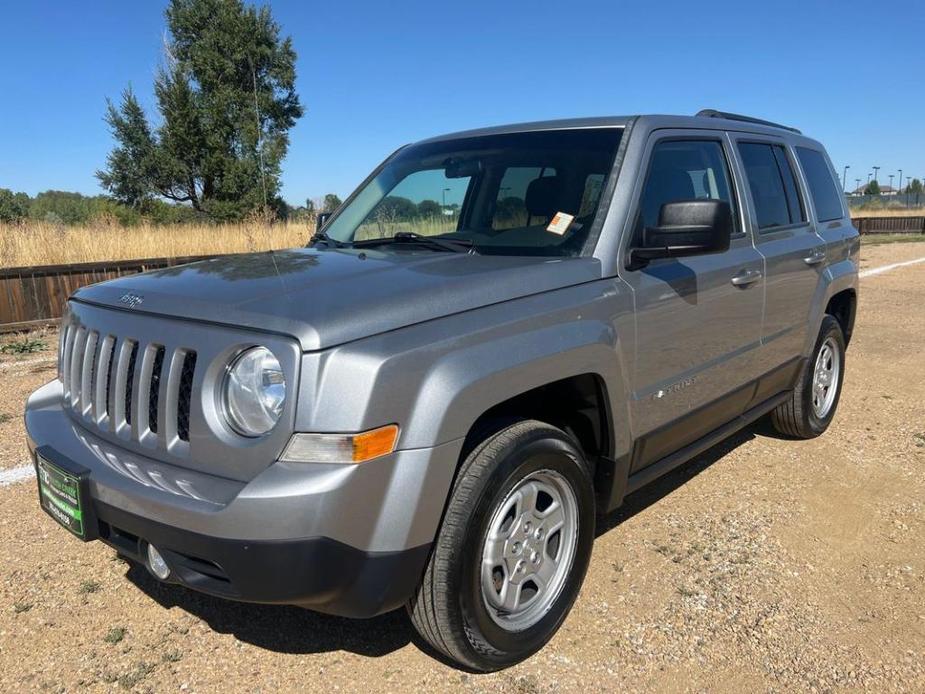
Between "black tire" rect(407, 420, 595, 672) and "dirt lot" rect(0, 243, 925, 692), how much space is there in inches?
6.1

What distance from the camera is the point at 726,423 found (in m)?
3.77

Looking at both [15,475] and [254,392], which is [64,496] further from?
[15,475]

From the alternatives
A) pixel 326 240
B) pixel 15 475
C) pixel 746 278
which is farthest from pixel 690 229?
pixel 15 475

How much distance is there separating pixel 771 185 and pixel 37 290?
8.70 meters

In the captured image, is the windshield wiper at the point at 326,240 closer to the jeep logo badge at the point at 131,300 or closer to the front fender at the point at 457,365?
the jeep logo badge at the point at 131,300

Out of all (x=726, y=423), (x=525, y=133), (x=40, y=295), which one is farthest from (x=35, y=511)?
(x=40, y=295)

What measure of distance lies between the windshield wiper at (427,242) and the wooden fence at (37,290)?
6.37 m

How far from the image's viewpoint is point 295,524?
1910 mm

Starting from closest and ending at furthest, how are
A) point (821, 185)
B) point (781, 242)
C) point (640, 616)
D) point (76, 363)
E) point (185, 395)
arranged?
point (185, 395) < point (76, 363) < point (640, 616) < point (781, 242) < point (821, 185)

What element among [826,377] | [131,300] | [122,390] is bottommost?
[826,377]

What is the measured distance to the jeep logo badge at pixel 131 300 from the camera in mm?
2431

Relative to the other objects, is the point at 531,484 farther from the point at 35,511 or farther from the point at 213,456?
the point at 35,511

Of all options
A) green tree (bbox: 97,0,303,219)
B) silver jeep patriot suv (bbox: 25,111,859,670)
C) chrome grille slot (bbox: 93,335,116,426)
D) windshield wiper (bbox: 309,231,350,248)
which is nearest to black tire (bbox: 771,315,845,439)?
silver jeep patriot suv (bbox: 25,111,859,670)

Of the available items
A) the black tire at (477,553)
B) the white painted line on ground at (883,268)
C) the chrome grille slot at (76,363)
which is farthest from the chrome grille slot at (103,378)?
the white painted line on ground at (883,268)
